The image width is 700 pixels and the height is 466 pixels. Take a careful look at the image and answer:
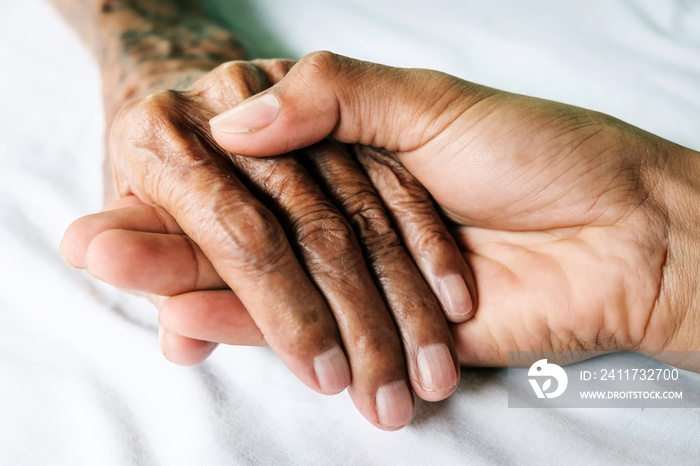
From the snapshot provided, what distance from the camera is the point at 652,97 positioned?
1.26m

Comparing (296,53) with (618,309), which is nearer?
(618,309)

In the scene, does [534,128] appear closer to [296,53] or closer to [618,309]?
[618,309]

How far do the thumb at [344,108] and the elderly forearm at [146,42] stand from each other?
424 millimetres

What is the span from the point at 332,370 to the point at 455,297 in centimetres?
25

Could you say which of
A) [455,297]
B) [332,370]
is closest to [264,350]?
[332,370]

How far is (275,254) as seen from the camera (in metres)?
0.82

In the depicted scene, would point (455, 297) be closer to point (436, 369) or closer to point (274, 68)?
point (436, 369)

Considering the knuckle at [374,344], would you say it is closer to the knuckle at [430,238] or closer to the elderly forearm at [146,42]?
the knuckle at [430,238]

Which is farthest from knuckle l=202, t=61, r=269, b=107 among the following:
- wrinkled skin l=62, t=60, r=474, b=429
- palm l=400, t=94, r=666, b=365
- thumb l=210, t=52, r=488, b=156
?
palm l=400, t=94, r=666, b=365

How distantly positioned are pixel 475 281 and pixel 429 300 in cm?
13

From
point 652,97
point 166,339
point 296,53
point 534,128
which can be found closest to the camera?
point 166,339

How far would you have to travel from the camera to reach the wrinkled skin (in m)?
0.81

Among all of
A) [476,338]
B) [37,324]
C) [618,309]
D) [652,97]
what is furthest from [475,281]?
[37,324]

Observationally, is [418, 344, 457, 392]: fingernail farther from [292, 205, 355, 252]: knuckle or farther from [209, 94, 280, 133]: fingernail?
[209, 94, 280, 133]: fingernail
